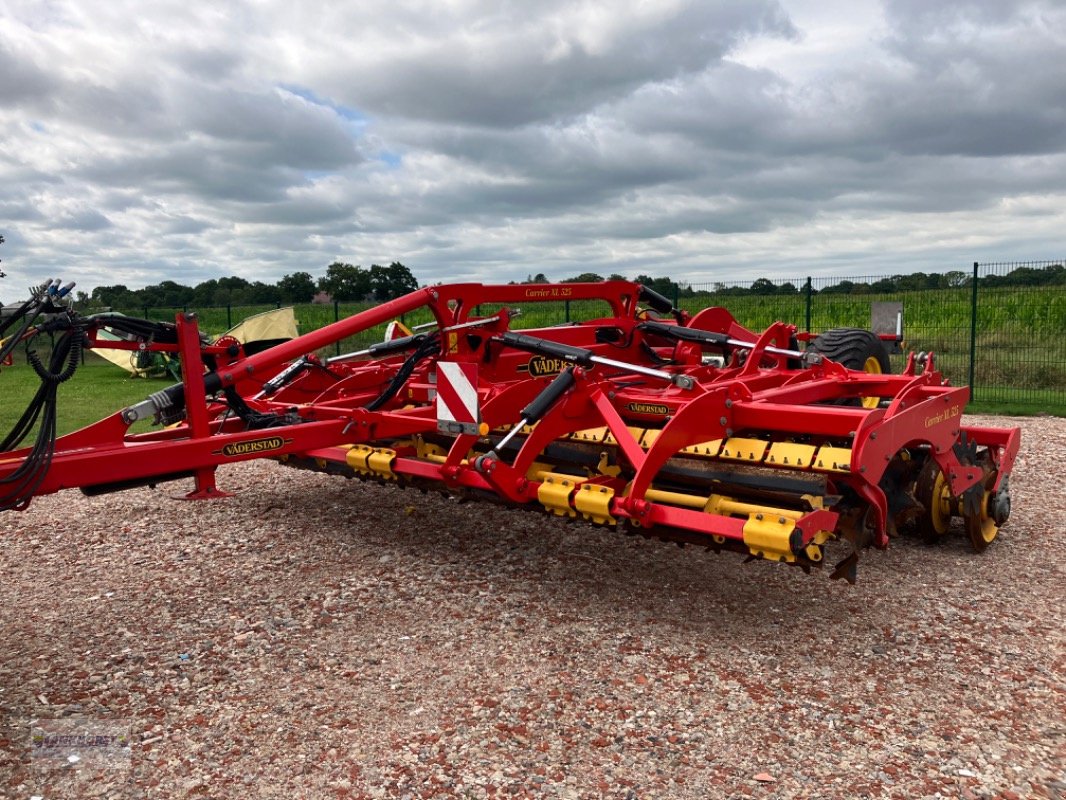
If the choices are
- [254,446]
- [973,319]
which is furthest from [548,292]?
[973,319]

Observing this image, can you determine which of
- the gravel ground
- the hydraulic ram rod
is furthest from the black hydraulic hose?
the hydraulic ram rod

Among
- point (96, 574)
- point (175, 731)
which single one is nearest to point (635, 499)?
point (175, 731)

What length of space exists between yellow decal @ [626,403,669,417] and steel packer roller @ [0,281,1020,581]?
0.04ft

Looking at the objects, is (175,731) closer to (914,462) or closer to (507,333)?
(507,333)

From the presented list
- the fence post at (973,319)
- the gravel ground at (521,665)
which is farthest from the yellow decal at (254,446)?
the fence post at (973,319)

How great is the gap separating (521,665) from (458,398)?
1.35 meters

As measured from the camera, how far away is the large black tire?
6.96m

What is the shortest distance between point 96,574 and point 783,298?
39.0 ft

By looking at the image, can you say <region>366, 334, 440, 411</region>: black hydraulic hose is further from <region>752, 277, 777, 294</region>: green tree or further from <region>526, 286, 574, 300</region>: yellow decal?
<region>752, 277, 777, 294</region>: green tree

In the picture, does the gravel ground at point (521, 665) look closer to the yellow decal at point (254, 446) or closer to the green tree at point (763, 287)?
the yellow decal at point (254, 446)

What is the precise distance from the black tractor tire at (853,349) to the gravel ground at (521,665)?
1772mm

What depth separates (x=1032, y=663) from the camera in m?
3.81

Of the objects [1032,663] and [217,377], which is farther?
[217,377]

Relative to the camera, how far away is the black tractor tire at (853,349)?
6.96 meters
